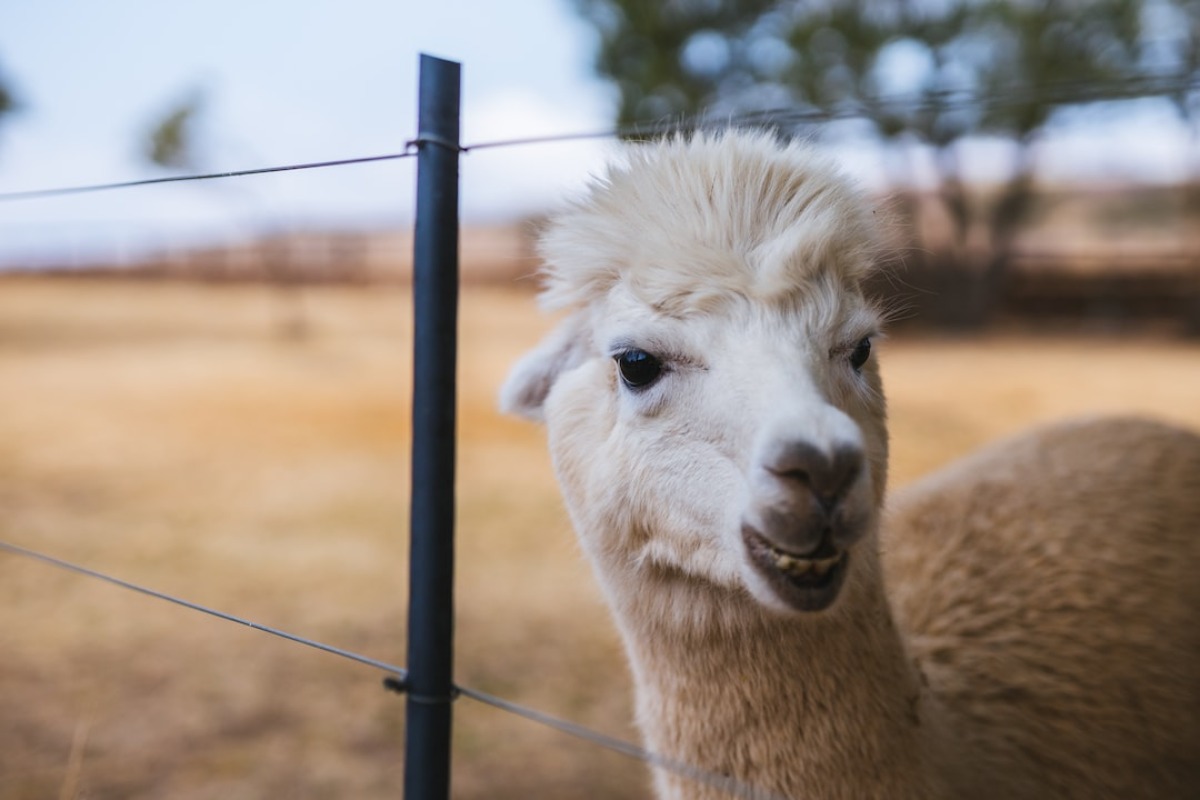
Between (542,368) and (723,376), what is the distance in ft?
1.76

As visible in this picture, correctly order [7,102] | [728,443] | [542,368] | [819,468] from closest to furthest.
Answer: [819,468]
[728,443]
[542,368]
[7,102]

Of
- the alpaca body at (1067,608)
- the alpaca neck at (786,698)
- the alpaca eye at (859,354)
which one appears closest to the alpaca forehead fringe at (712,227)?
the alpaca eye at (859,354)

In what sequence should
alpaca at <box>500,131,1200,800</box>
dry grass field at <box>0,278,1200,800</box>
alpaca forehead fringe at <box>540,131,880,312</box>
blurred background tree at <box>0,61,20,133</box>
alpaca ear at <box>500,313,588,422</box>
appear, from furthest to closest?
blurred background tree at <box>0,61,20,133</box>
dry grass field at <box>0,278,1200,800</box>
alpaca ear at <box>500,313,588,422</box>
alpaca forehead fringe at <box>540,131,880,312</box>
alpaca at <box>500,131,1200,800</box>

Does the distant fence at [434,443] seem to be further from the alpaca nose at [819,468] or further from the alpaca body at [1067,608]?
the alpaca body at [1067,608]

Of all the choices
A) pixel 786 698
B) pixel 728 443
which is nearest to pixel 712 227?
pixel 728 443

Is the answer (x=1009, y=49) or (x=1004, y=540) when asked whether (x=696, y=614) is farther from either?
(x=1009, y=49)

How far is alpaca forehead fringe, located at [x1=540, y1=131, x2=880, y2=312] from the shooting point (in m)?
1.43

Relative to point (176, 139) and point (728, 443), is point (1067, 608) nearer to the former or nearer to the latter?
point (728, 443)

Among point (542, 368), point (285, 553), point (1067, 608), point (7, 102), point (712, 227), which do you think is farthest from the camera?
point (7, 102)

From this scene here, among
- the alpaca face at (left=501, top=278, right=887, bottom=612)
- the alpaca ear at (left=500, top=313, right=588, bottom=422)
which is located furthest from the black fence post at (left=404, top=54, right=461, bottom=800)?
the alpaca ear at (left=500, top=313, right=588, bottom=422)

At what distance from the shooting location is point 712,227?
58.0 inches

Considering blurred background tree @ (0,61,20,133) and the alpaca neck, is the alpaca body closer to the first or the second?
the alpaca neck

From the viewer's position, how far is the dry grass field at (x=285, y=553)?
3.25 m

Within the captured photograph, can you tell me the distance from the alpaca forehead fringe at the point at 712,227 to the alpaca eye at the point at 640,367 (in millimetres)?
91
